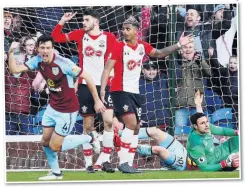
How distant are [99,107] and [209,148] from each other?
1.27 m

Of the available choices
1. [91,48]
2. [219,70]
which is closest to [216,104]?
[219,70]

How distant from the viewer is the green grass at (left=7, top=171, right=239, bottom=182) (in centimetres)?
Answer: 1036

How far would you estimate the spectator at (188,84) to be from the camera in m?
10.4

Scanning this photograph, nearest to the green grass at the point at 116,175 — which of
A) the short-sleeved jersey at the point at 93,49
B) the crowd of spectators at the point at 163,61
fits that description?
the crowd of spectators at the point at 163,61

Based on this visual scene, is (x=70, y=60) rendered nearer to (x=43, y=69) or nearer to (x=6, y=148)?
(x=43, y=69)

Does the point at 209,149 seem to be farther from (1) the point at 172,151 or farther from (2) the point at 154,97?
(2) the point at 154,97

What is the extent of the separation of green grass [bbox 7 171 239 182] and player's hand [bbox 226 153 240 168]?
0.09 meters

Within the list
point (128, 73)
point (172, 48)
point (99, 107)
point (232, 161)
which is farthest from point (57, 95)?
point (232, 161)

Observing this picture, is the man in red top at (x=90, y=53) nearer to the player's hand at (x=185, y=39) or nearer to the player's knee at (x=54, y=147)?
the player's knee at (x=54, y=147)

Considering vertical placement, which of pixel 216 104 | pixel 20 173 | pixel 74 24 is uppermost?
pixel 74 24

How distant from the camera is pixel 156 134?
1043 centimetres

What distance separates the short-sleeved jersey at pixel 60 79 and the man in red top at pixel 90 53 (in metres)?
0.09

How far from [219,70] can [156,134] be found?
0.96 meters

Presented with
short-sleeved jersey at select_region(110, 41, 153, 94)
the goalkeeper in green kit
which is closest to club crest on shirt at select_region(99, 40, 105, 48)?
short-sleeved jersey at select_region(110, 41, 153, 94)
